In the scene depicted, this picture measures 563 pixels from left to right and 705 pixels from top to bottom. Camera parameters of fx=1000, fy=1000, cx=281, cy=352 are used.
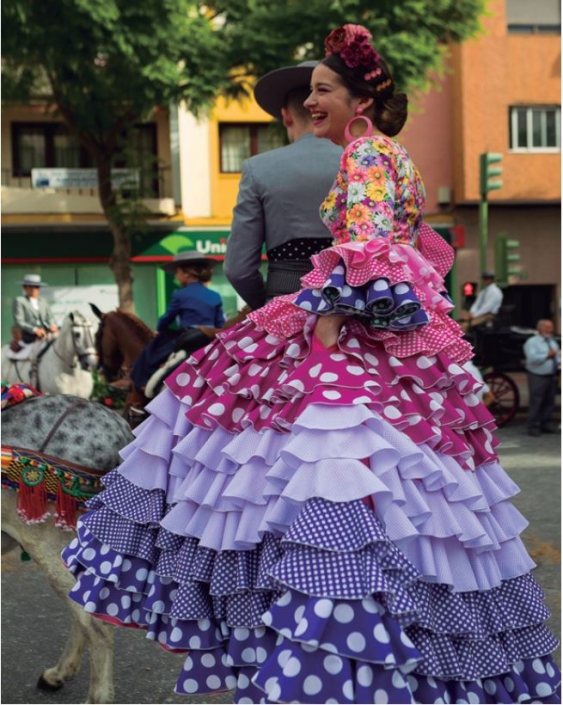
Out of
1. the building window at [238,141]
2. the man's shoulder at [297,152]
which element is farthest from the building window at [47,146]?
the man's shoulder at [297,152]

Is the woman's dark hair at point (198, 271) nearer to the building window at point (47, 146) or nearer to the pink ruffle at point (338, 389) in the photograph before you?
the pink ruffle at point (338, 389)

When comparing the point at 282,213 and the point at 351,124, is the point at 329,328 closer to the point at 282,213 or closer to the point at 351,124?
the point at 351,124

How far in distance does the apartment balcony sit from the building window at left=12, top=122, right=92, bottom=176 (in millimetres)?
600

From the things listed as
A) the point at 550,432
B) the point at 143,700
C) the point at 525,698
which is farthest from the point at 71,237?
the point at 525,698

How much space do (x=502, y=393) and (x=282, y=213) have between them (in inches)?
473

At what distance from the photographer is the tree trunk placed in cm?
2198

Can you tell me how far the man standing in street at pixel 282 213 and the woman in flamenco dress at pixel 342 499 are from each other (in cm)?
40

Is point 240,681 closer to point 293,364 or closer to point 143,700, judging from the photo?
point 293,364

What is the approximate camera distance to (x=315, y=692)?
2506mm

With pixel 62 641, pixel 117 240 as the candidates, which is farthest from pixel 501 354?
pixel 62 641

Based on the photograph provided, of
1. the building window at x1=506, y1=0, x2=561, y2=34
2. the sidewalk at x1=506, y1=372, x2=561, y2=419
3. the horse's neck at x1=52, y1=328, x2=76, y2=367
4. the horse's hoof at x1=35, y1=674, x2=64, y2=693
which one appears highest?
the building window at x1=506, y1=0, x2=561, y2=34

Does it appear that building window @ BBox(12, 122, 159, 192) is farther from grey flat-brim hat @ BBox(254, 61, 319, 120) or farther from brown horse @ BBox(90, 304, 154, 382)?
grey flat-brim hat @ BBox(254, 61, 319, 120)

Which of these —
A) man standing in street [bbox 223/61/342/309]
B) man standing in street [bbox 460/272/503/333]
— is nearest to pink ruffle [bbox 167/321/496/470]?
man standing in street [bbox 223/61/342/309]

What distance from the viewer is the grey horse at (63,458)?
4.21m
